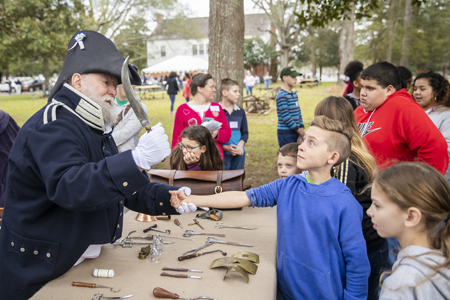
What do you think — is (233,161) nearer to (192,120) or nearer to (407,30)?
(192,120)

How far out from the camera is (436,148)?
2.61 metres

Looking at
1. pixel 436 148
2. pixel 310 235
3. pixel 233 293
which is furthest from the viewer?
pixel 436 148

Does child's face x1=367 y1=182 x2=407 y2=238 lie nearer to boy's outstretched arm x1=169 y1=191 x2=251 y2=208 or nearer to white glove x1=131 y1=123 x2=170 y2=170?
boy's outstretched arm x1=169 y1=191 x2=251 y2=208

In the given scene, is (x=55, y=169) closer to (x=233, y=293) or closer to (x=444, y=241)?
(x=233, y=293)

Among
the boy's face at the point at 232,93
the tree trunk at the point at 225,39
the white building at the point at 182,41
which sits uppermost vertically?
the white building at the point at 182,41

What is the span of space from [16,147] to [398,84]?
3036mm

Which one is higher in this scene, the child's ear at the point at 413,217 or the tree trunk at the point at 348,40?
the tree trunk at the point at 348,40

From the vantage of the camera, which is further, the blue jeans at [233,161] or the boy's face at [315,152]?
the blue jeans at [233,161]

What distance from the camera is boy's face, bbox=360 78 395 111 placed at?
292 centimetres

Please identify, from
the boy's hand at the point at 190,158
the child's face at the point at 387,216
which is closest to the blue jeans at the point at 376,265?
the child's face at the point at 387,216

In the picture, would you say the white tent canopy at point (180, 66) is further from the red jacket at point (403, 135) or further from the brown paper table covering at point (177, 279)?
the brown paper table covering at point (177, 279)

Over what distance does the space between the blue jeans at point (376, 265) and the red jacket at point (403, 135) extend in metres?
0.64

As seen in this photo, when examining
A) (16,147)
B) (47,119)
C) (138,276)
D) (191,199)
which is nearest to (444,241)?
(191,199)

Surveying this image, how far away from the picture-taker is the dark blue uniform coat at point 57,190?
1.49 meters
